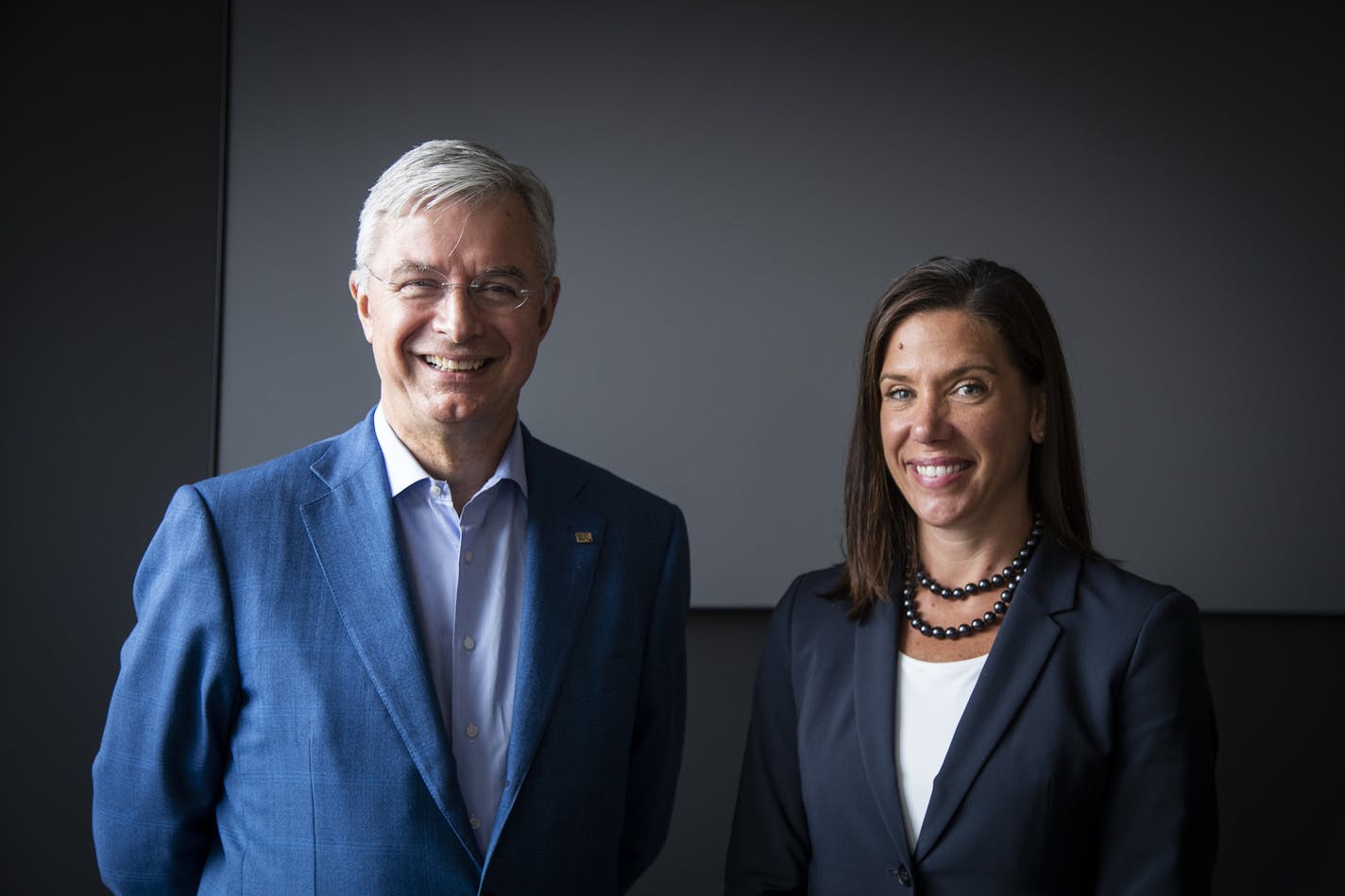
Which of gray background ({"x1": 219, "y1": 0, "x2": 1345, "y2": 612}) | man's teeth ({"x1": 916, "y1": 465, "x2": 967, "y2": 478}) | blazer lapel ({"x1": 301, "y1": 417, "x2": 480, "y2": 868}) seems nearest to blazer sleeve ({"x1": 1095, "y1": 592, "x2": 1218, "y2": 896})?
man's teeth ({"x1": 916, "y1": 465, "x2": 967, "y2": 478})

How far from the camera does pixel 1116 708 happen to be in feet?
5.93

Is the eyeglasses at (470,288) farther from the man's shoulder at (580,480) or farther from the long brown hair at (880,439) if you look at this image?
the long brown hair at (880,439)

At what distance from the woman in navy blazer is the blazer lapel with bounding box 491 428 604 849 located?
0.47 metres

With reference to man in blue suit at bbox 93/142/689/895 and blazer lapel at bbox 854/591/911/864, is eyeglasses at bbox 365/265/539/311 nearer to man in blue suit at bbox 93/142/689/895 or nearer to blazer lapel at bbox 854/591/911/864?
man in blue suit at bbox 93/142/689/895

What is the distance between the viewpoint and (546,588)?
5.96 ft

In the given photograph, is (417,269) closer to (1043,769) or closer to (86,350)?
(1043,769)

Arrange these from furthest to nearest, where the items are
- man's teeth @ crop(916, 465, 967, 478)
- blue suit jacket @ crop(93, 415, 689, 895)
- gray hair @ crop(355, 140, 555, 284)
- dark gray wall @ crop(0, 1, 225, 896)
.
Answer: dark gray wall @ crop(0, 1, 225, 896), man's teeth @ crop(916, 465, 967, 478), gray hair @ crop(355, 140, 555, 284), blue suit jacket @ crop(93, 415, 689, 895)

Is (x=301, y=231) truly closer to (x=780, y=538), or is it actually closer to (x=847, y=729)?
(x=780, y=538)

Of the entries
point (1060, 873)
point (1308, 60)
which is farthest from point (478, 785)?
point (1308, 60)

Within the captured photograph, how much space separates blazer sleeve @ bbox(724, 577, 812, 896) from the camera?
1.98m

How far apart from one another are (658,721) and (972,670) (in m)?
0.55

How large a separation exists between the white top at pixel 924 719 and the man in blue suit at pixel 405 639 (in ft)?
1.50

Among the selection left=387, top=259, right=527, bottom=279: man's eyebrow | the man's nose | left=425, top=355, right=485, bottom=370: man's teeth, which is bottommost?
left=425, top=355, right=485, bottom=370: man's teeth

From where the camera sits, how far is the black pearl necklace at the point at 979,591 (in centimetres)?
195
